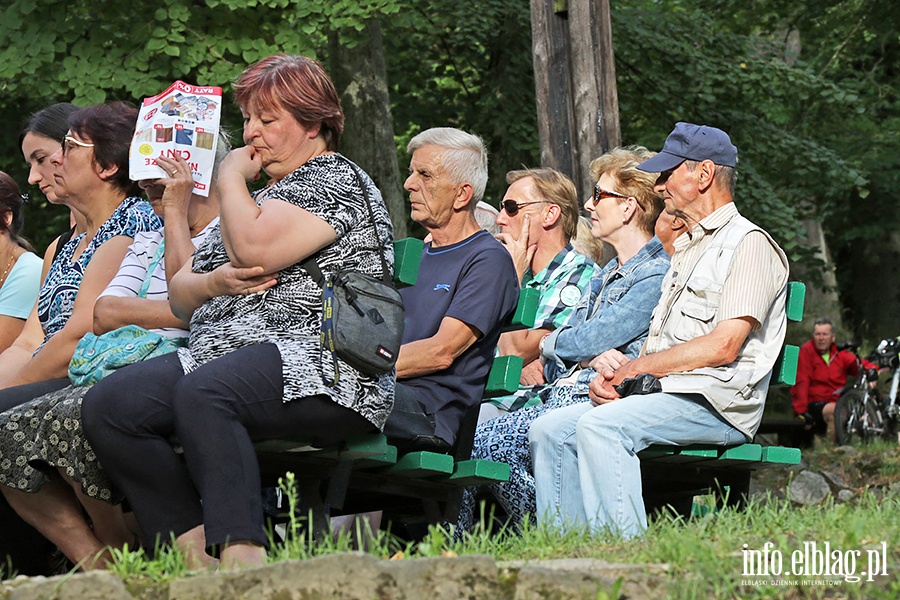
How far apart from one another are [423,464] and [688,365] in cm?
98

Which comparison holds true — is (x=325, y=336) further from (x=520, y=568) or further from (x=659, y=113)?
(x=659, y=113)

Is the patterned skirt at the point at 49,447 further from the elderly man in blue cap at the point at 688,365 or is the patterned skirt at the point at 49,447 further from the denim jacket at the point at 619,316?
the denim jacket at the point at 619,316

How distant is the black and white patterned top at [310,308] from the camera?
3934 millimetres

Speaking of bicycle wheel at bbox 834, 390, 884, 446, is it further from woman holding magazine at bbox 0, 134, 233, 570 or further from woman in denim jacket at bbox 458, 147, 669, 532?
woman holding magazine at bbox 0, 134, 233, 570

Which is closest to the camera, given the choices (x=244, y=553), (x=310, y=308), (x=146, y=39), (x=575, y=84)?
(x=244, y=553)

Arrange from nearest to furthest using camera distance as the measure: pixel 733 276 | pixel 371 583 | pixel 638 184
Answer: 1. pixel 371 583
2. pixel 733 276
3. pixel 638 184

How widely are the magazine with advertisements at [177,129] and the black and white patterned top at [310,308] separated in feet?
1.68

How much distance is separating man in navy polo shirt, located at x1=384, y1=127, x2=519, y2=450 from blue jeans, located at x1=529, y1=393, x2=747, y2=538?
0.36m

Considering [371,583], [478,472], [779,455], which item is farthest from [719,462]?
[371,583]

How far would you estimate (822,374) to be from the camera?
15.4 meters

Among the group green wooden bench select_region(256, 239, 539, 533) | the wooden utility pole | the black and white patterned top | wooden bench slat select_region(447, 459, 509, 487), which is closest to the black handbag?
the black and white patterned top

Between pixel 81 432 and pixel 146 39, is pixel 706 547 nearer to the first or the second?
pixel 81 432

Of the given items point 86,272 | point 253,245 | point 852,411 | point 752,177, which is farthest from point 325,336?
point 852,411

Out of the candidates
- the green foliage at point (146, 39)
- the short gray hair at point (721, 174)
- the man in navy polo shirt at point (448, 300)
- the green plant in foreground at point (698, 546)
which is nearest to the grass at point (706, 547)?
the green plant in foreground at point (698, 546)
